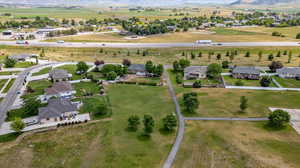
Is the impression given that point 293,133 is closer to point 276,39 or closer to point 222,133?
point 222,133

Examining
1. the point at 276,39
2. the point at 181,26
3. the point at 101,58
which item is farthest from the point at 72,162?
the point at 181,26

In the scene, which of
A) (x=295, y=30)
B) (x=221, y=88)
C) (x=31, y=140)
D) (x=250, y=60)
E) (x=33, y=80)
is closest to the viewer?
(x=31, y=140)

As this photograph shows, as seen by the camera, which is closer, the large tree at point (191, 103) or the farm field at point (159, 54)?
the large tree at point (191, 103)

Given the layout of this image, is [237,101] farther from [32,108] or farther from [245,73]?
[32,108]

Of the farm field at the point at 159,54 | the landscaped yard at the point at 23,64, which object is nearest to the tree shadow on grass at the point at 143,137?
the farm field at the point at 159,54

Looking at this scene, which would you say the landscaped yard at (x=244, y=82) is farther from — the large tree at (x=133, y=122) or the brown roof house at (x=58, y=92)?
the brown roof house at (x=58, y=92)

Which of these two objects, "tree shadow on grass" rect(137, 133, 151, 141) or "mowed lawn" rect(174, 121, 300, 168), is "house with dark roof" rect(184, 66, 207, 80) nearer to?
"mowed lawn" rect(174, 121, 300, 168)
